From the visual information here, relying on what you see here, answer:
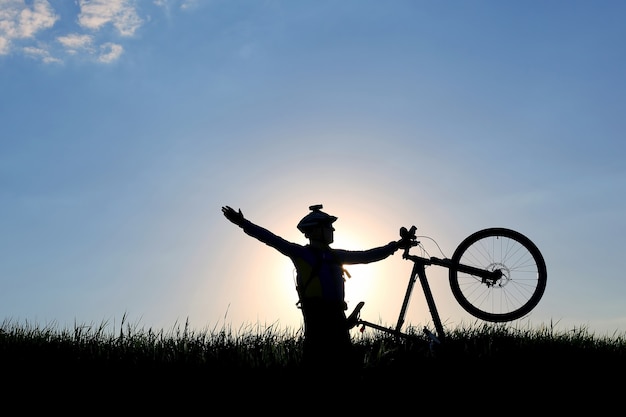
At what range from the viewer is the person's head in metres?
9.59

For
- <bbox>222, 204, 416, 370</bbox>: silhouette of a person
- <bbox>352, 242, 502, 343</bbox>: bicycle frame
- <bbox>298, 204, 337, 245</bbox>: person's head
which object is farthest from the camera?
<bbox>352, 242, 502, 343</bbox>: bicycle frame

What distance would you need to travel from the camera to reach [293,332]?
11.9 meters

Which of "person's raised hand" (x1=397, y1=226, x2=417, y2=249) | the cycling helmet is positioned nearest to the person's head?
the cycling helmet

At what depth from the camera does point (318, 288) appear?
30.6 feet

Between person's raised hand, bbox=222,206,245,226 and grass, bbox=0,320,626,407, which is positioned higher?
person's raised hand, bbox=222,206,245,226

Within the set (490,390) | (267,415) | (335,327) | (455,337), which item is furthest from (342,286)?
(455,337)

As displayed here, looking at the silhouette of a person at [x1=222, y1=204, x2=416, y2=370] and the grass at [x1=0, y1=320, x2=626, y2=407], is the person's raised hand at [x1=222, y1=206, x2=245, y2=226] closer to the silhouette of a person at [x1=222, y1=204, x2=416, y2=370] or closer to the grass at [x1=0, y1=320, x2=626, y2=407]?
the silhouette of a person at [x1=222, y1=204, x2=416, y2=370]

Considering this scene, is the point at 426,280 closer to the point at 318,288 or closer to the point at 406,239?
the point at 406,239

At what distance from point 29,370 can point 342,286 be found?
16.5 ft

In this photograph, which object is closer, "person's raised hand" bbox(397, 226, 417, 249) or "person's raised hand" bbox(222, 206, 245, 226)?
"person's raised hand" bbox(222, 206, 245, 226)

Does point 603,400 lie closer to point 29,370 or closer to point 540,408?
point 540,408

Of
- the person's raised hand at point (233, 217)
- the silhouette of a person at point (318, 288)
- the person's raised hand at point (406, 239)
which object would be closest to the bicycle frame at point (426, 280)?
the person's raised hand at point (406, 239)

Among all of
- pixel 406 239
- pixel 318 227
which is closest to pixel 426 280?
pixel 406 239

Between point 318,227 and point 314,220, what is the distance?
0.12m
